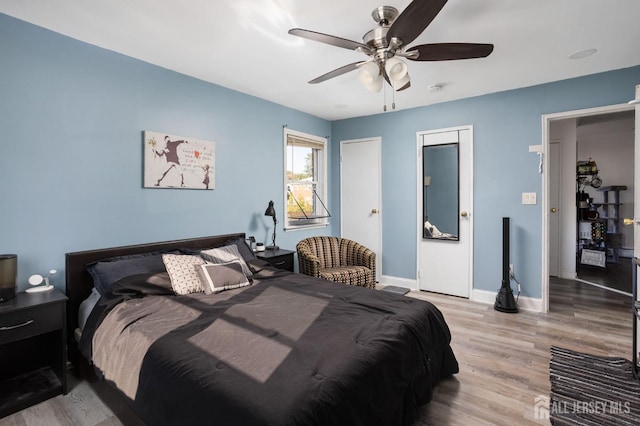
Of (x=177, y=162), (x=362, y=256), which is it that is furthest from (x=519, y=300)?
(x=177, y=162)

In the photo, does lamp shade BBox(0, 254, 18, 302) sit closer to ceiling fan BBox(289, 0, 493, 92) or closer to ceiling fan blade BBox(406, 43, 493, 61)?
ceiling fan BBox(289, 0, 493, 92)

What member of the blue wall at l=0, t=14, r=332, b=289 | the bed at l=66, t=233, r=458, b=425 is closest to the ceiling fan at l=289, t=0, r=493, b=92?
the bed at l=66, t=233, r=458, b=425

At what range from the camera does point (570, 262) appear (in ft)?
16.7

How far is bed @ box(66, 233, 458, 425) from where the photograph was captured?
49.3 inches

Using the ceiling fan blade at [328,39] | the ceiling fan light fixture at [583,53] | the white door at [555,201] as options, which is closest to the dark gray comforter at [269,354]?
the ceiling fan blade at [328,39]

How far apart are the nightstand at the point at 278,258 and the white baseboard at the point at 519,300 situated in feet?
7.84

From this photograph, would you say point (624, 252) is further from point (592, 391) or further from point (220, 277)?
point (220, 277)

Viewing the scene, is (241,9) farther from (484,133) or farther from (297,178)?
(484,133)

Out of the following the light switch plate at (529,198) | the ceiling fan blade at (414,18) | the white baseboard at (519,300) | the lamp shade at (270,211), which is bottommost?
the white baseboard at (519,300)

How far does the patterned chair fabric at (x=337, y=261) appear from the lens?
3.74 meters

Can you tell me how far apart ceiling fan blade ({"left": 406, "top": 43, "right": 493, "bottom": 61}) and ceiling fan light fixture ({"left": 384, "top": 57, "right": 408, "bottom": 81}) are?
10 cm

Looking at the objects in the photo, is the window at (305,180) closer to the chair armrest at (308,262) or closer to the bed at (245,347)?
the chair armrest at (308,262)

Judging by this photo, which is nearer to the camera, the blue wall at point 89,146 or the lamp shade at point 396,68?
the lamp shade at point 396,68

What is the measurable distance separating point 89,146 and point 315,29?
1999mm
